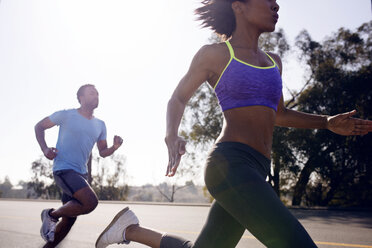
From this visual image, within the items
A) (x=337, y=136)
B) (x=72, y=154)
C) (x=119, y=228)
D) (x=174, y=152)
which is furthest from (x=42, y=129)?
(x=337, y=136)

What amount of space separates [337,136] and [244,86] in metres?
16.7

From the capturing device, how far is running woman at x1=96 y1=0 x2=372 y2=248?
5.51 ft

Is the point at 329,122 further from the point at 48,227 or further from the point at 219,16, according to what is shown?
the point at 48,227

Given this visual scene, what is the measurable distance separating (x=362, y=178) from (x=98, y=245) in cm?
1733

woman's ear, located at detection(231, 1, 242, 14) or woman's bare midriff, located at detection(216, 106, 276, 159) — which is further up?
woman's ear, located at detection(231, 1, 242, 14)

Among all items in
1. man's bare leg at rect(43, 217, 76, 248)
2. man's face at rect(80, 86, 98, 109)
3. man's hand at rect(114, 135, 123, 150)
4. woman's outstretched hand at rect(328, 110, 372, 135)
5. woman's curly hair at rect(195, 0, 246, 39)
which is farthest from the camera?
man's face at rect(80, 86, 98, 109)

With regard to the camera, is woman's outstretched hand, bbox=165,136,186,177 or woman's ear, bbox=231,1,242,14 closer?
woman's outstretched hand, bbox=165,136,186,177

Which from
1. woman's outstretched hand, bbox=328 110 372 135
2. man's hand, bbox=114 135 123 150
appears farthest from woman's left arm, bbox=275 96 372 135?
man's hand, bbox=114 135 123 150

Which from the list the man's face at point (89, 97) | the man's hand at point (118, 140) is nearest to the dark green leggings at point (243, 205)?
the man's hand at point (118, 140)

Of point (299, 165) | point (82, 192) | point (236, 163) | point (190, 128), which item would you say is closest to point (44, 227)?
point (82, 192)

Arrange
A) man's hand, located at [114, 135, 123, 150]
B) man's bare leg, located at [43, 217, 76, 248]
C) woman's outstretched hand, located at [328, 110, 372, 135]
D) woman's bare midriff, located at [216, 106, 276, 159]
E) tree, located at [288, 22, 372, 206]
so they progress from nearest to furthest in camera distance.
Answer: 1. woman's bare midriff, located at [216, 106, 276, 159]
2. woman's outstretched hand, located at [328, 110, 372, 135]
3. man's bare leg, located at [43, 217, 76, 248]
4. man's hand, located at [114, 135, 123, 150]
5. tree, located at [288, 22, 372, 206]

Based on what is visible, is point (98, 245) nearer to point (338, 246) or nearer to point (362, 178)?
point (338, 246)

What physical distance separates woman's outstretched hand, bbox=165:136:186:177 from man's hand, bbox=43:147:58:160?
2.78 m

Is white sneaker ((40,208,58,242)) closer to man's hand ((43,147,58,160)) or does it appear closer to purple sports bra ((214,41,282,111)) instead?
man's hand ((43,147,58,160))
